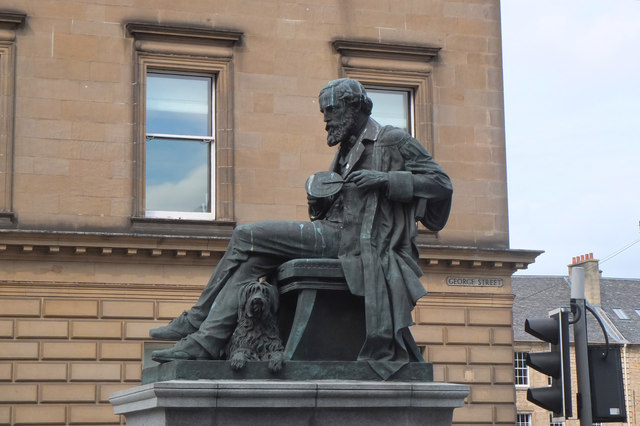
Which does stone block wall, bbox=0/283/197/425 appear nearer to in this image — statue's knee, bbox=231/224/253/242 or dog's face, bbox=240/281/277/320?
statue's knee, bbox=231/224/253/242

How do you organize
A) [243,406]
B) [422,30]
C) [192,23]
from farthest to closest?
[422,30]
[192,23]
[243,406]

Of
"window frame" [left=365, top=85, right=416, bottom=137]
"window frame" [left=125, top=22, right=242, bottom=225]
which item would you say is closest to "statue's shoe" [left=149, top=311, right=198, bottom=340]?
"window frame" [left=125, top=22, right=242, bottom=225]

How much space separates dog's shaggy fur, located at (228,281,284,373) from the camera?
29.6ft

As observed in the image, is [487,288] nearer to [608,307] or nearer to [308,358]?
[308,358]

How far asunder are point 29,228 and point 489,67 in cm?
997

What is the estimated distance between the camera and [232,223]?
24.0m

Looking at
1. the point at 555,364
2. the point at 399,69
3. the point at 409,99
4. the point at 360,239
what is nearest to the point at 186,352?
the point at 360,239

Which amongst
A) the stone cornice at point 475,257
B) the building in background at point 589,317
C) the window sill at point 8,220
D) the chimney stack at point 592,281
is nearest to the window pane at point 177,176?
the window sill at point 8,220

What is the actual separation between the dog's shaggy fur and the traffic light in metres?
1.85

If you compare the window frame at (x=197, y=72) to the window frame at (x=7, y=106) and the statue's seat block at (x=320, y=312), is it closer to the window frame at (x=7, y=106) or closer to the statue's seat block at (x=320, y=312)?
the window frame at (x=7, y=106)

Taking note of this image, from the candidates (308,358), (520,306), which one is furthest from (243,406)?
(520,306)

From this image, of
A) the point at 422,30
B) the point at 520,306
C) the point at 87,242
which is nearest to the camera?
the point at 87,242

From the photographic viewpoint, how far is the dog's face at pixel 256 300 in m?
9.09

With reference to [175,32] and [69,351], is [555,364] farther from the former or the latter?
[175,32]
